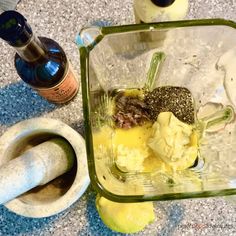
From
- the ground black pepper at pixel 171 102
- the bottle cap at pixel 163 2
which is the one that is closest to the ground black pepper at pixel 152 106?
the ground black pepper at pixel 171 102

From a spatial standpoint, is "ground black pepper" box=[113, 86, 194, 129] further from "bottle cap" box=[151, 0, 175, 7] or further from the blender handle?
"bottle cap" box=[151, 0, 175, 7]

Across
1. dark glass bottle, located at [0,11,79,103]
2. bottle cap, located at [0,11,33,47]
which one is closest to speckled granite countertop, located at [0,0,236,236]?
dark glass bottle, located at [0,11,79,103]

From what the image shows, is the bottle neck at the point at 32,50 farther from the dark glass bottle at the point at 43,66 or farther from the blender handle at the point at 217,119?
the blender handle at the point at 217,119

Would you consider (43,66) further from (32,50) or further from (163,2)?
(163,2)

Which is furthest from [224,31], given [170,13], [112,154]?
[112,154]

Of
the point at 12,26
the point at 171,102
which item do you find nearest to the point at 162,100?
the point at 171,102

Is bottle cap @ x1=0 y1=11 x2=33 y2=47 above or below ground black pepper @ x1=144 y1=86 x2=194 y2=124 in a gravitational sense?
above

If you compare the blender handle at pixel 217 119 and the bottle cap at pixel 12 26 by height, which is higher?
the bottle cap at pixel 12 26
